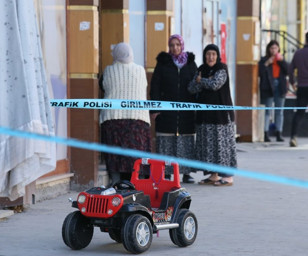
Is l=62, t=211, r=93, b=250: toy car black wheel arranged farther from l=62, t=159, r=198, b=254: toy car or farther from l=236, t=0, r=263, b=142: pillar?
l=236, t=0, r=263, b=142: pillar

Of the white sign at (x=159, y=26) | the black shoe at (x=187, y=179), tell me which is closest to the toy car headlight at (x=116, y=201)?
the black shoe at (x=187, y=179)

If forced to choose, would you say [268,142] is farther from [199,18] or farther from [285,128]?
[199,18]

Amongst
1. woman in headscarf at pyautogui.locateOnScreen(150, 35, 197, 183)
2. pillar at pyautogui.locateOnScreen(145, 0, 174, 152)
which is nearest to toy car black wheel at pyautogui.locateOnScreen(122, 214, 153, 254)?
woman in headscarf at pyautogui.locateOnScreen(150, 35, 197, 183)

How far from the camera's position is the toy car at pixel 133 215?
7.11 meters

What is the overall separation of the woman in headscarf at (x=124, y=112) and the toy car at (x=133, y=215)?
9.37 feet

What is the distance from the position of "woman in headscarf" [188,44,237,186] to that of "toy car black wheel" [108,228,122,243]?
15.0ft

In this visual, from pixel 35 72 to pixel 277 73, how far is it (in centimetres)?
1087

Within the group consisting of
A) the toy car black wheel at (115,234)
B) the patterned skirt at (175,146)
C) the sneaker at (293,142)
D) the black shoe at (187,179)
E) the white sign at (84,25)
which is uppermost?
the white sign at (84,25)

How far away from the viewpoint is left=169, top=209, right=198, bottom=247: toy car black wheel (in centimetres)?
749

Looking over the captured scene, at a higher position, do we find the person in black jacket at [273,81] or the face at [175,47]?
the face at [175,47]

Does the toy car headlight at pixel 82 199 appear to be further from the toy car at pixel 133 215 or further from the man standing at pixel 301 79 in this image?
the man standing at pixel 301 79

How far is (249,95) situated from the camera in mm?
18891

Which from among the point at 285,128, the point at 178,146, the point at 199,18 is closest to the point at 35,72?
the point at 178,146

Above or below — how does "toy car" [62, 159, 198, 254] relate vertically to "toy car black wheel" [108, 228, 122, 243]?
above
